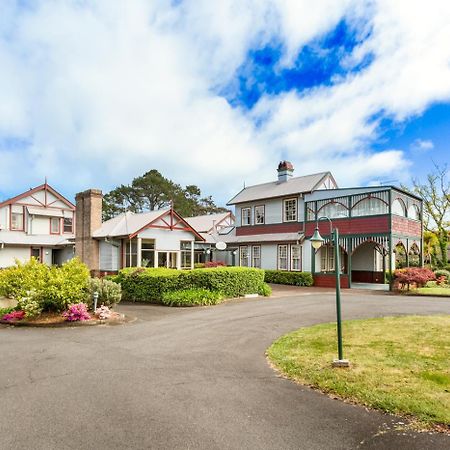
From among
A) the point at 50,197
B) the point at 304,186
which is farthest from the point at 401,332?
the point at 50,197

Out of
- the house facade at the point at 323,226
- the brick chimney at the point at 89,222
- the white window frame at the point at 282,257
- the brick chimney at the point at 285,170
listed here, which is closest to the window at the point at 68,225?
the brick chimney at the point at 89,222

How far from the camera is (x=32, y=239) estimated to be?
108 ft

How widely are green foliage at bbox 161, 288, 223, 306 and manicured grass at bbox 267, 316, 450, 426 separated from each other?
652cm

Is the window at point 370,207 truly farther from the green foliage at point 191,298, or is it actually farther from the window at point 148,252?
the window at point 148,252

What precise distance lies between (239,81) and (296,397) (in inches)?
632

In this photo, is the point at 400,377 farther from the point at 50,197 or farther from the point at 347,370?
the point at 50,197

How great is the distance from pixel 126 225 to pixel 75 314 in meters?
13.4

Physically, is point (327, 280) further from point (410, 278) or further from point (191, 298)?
point (191, 298)

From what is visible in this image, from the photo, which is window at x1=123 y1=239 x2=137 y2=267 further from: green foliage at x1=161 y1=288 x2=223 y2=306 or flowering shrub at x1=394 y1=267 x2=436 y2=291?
flowering shrub at x1=394 y1=267 x2=436 y2=291

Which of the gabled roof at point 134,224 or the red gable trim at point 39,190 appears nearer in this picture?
the gabled roof at point 134,224

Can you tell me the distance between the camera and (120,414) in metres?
4.96

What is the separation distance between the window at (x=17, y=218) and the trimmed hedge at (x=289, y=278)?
23238 millimetres

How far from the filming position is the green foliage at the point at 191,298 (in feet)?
52.1

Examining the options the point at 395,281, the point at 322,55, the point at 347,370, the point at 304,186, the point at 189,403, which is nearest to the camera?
the point at 189,403
